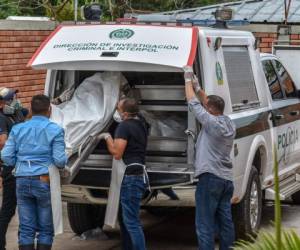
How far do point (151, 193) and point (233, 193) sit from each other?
781mm

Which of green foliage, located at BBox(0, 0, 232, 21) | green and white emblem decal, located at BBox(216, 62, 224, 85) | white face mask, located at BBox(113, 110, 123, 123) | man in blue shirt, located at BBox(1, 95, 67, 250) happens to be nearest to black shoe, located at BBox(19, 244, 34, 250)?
man in blue shirt, located at BBox(1, 95, 67, 250)

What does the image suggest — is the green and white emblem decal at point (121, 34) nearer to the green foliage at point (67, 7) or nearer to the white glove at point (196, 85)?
the white glove at point (196, 85)

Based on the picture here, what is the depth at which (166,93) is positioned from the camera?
26.5 feet

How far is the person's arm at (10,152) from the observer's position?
281 inches

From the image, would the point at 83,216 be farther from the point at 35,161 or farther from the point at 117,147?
the point at 35,161

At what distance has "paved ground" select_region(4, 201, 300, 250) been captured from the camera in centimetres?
874

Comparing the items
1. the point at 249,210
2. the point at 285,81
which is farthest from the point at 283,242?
the point at 285,81

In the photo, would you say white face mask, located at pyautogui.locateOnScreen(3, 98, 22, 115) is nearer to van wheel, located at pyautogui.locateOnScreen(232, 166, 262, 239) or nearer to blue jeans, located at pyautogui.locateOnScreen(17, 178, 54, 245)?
blue jeans, located at pyautogui.locateOnScreen(17, 178, 54, 245)

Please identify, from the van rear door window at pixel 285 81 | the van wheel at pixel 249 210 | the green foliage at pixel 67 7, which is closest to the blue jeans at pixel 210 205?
the van wheel at pixel 249 210

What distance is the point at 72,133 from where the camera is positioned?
7730 millimetres

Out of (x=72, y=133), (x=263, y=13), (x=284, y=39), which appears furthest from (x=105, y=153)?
(x=263, y=13)

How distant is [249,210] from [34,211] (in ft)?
7.99

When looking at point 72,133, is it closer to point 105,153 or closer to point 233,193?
point 105,153

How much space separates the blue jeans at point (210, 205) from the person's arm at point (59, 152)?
122 cm
